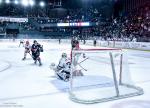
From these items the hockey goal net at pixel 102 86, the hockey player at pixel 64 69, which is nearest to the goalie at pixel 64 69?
the hockey player at pixel 64 69

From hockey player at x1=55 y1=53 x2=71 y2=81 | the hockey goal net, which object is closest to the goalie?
hockey player at x1=55 y1=53 x2=71 y2=81

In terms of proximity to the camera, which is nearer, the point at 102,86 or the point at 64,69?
the point at 102,86

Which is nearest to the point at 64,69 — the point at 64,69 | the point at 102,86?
the point at 64,69

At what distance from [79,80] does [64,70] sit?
62 centimetres

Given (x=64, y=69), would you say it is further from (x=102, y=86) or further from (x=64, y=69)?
(x=102, y=86)

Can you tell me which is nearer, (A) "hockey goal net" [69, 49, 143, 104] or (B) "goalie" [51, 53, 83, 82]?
(A) "hockey goal net" [69, 49, 143, 104]

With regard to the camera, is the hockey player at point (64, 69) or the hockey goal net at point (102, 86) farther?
the hockey player at point (64, 69)

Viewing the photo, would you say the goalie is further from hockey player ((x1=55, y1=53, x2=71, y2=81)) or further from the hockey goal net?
the hockey goal net

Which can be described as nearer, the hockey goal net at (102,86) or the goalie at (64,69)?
the hockey goal net at (102,86)

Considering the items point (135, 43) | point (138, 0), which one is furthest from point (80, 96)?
point (138, 0)

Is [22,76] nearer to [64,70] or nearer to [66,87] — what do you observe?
[64,70]

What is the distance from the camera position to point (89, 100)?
5.61 meters

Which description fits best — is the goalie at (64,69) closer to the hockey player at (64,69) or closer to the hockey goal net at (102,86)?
the hockey player at (64,69)

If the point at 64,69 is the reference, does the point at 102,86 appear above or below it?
below
